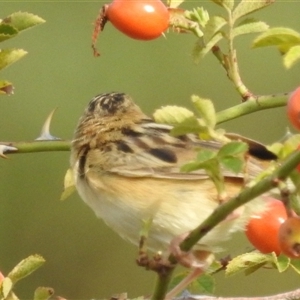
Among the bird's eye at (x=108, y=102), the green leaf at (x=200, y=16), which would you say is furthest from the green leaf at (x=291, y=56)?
the bird's eye at (x=108, y=102)

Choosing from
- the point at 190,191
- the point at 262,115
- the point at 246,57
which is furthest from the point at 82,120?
the point at 246,57

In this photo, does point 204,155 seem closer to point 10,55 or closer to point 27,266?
point 27,266

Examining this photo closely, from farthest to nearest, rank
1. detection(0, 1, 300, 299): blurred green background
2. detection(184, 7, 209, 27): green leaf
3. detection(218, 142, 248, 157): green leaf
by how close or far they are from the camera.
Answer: detection(0, 1, 300, 299): blurred green background < detection(184, 7, 209, 27): green leaf < detection(218, 142, 248, 157): green leaf

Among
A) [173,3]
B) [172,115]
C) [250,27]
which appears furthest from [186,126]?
[173,3]

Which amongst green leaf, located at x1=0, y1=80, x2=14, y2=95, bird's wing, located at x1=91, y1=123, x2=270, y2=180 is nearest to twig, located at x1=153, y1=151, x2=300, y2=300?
green leaf, located at x1=0, y1=80, x2=14, y2=95

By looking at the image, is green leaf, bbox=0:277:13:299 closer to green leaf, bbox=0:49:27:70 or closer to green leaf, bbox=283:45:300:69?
green leaf, bbox=0:49:27:70

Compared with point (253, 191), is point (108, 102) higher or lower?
higher
